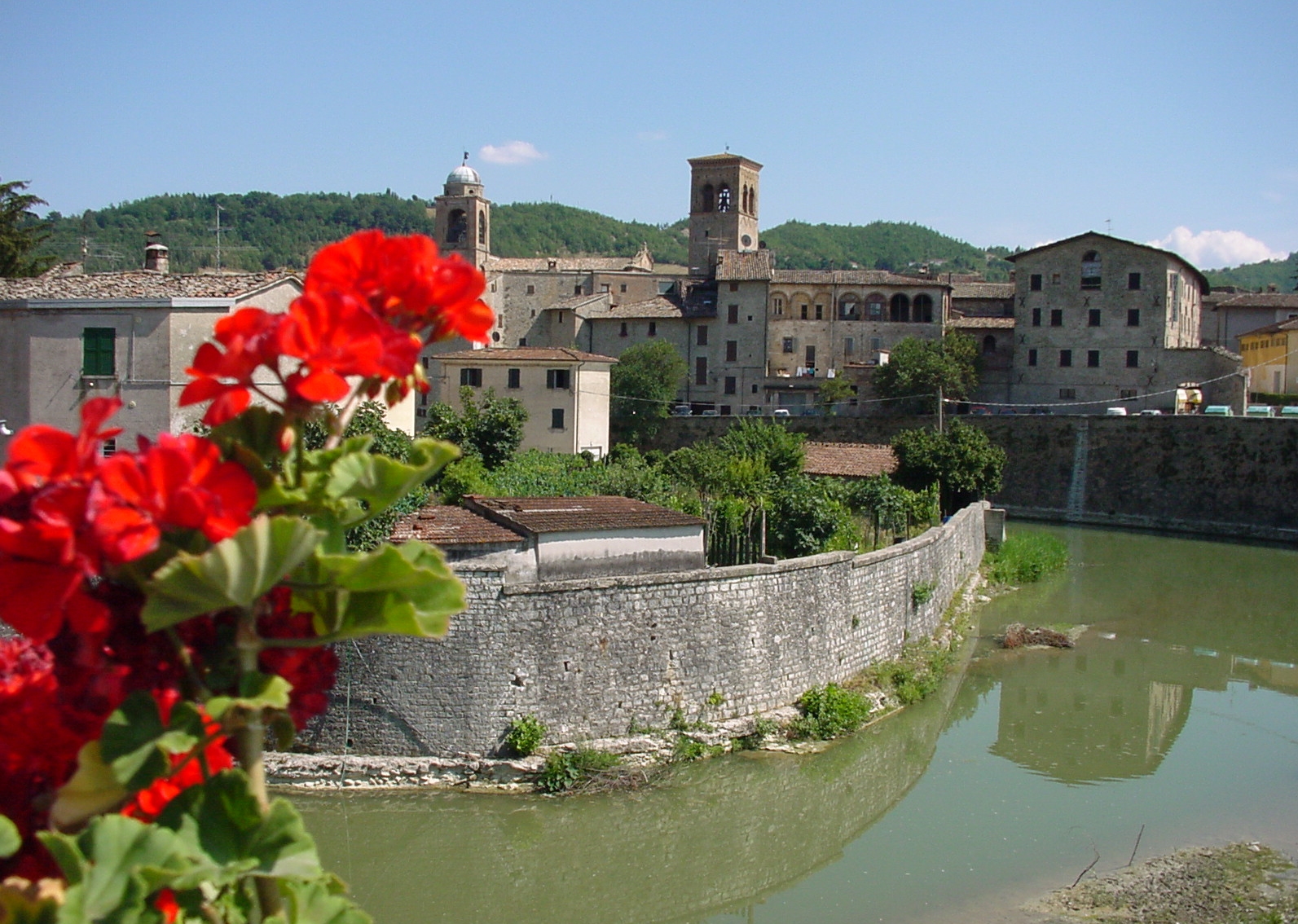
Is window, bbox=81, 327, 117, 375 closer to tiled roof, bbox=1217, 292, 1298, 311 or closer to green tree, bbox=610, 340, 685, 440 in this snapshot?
green tree, bbox=610, 340, 685, 440

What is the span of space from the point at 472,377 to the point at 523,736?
24649 mm

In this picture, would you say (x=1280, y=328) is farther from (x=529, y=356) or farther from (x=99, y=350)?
(x=99, y=350)

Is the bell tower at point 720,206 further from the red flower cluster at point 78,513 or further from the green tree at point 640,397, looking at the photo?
the red flower cluster at point 78,513

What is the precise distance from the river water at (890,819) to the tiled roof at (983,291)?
137 ft

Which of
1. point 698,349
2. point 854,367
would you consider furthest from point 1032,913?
point 698,349

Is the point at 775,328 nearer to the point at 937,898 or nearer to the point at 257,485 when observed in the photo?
the point at 937,898

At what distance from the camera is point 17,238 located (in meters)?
36.8

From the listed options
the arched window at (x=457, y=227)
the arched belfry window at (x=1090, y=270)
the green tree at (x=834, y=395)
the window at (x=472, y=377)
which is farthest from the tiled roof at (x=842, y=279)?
the window at (x=472, y=377)

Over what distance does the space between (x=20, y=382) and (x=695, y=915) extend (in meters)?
13.6

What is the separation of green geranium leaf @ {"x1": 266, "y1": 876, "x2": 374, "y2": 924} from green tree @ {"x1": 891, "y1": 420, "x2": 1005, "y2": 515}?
29095mm

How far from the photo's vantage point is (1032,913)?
10.6 metres

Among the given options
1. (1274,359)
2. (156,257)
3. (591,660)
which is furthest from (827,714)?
(1274,359)

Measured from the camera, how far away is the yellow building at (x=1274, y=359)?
47344 millimetres

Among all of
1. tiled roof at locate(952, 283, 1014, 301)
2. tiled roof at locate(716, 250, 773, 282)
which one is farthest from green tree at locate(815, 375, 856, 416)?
tiled roof at locate(952, 283, 1014, 301)
